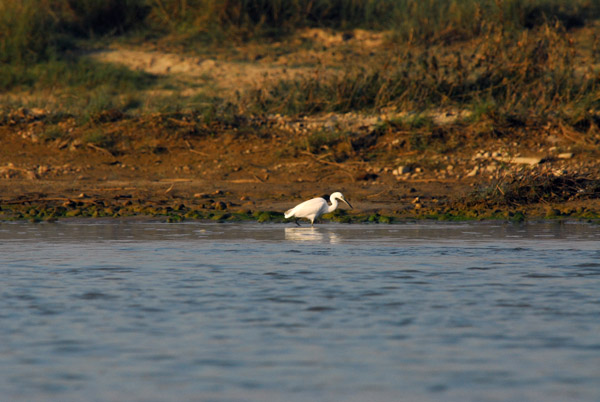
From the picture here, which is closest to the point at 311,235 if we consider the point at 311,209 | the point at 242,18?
the point at 311,209

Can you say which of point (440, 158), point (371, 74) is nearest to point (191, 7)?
point (371, 74)

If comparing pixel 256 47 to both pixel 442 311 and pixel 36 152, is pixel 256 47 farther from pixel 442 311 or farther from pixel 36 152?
pixel 442 311

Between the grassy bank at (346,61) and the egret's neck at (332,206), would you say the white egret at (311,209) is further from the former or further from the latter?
the grassy bank at (346,61)

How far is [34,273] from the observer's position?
8188 millimetres

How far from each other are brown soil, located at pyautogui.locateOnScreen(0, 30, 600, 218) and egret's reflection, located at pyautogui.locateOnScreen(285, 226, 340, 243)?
1.34 metres

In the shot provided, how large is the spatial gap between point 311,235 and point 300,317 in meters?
4.68

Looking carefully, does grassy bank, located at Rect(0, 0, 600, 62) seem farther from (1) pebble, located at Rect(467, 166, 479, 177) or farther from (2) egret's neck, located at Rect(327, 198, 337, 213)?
(2) egret's neck, located at Rect(327, 198, 337, 213)

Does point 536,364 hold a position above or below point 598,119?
below

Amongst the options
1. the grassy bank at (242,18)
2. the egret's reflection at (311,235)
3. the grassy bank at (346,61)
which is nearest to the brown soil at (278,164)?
the grassy bank at (346,61)

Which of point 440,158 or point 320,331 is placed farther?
point 440,158

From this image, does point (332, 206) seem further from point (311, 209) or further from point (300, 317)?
point (300, 317)

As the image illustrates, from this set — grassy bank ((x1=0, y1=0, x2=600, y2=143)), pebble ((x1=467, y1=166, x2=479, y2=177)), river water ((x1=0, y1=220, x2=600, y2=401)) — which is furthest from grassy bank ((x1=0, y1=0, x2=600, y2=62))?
river water ((x1=0, y1=220, x2=600, y2=401))

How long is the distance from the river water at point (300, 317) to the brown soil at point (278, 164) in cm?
262

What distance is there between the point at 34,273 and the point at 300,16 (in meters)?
13.4
